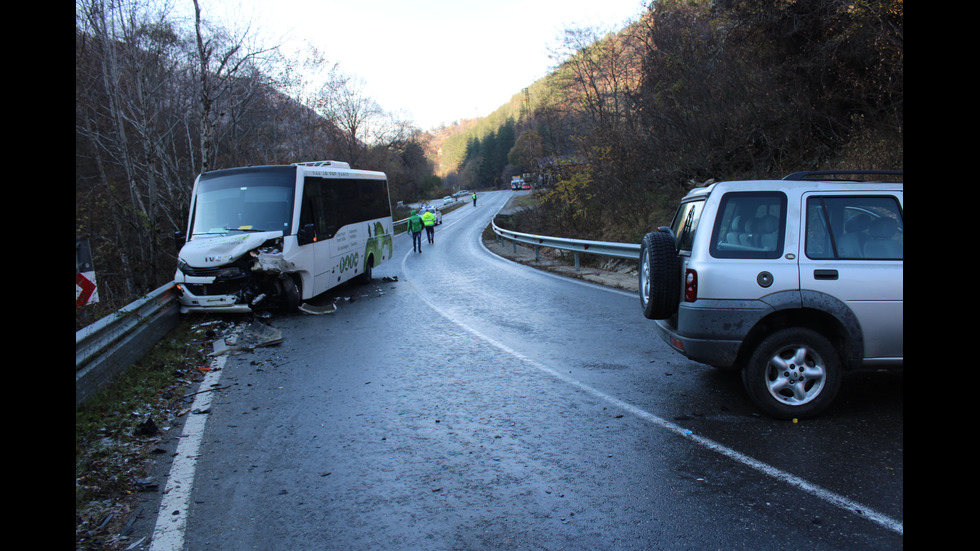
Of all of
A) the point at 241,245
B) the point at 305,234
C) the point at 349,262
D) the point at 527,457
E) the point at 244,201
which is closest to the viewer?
the point at 527,457

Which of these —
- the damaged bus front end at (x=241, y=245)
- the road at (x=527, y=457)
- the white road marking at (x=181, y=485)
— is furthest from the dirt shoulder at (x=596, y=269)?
the white road marking at (x=181, y=485)

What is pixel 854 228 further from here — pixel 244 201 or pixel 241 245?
pixel 244 201

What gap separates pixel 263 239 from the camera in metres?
10.6

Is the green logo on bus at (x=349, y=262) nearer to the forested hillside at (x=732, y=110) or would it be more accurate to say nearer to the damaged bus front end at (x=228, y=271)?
the damaged bus front end at (x=228, y=271)

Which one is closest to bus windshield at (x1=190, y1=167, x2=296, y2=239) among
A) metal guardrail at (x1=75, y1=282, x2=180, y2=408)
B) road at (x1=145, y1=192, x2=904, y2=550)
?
metal guardrail at (x1=75, y1=282, x2=180, y2=408)

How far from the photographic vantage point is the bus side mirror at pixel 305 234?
36.4ft

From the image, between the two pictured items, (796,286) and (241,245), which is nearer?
(796,286)

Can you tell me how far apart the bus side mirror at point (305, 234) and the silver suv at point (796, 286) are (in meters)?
8.01

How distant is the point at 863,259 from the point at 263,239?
9174 millimetres

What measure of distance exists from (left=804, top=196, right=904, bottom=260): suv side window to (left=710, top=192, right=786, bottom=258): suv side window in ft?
0.82

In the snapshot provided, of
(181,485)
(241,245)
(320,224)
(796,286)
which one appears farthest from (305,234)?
(796,286)

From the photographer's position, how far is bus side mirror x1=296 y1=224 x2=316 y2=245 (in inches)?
437
